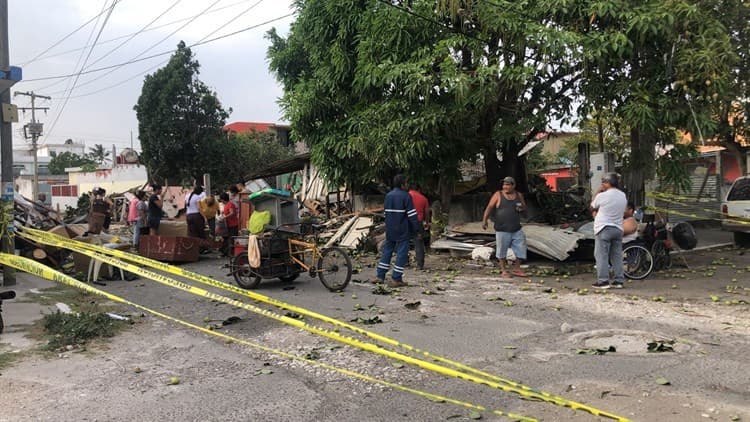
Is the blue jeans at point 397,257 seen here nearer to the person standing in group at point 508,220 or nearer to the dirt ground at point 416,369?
the dirt ground at point 416,369

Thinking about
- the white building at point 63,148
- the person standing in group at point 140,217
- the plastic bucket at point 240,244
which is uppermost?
the white building at point 63,148

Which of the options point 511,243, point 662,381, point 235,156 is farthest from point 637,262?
point 235,156

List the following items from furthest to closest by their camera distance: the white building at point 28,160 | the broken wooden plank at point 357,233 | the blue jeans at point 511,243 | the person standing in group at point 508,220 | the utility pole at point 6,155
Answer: the white building at point 28,160 → the broken wooden plank at point 357,233 → the blue jeans at point 511,243 → the person standing in group at point 508,220 → the utility pole at point 6,155

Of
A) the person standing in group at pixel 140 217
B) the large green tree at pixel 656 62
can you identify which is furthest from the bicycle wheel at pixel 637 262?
the person standing in group at pixel 140 217

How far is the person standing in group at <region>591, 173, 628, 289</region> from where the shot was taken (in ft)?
27.8

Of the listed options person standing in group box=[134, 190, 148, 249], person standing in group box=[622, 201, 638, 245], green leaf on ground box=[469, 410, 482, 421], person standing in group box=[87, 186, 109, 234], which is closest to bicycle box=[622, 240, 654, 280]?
person standing in group box=[622, 201, 638, 245]

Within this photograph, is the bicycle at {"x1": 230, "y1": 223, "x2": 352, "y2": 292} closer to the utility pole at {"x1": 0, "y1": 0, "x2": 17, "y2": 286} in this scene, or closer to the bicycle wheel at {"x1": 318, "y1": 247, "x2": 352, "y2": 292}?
the bicycle wheel at {"x1": 318, "y1": 247, "x2": 352, "y2": 292}

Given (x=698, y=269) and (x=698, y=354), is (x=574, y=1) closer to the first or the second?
(x=698, y=269)

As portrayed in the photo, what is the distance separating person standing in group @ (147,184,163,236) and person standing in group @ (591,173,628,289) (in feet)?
30.7

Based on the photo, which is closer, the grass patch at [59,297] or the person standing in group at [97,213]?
the grass patch at [59,297]

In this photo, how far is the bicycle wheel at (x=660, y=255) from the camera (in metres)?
10.0

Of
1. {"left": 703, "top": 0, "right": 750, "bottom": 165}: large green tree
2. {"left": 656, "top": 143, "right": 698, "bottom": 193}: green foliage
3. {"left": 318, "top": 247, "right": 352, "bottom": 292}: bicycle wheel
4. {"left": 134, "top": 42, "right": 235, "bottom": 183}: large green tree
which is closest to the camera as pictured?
{"left": 318, "top": 247, "right": 352, "bottom": 292}: bicycle wheel

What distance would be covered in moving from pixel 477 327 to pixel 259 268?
3.84m

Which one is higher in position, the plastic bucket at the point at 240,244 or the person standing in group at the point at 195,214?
the person standing in group at the point at 195,214
